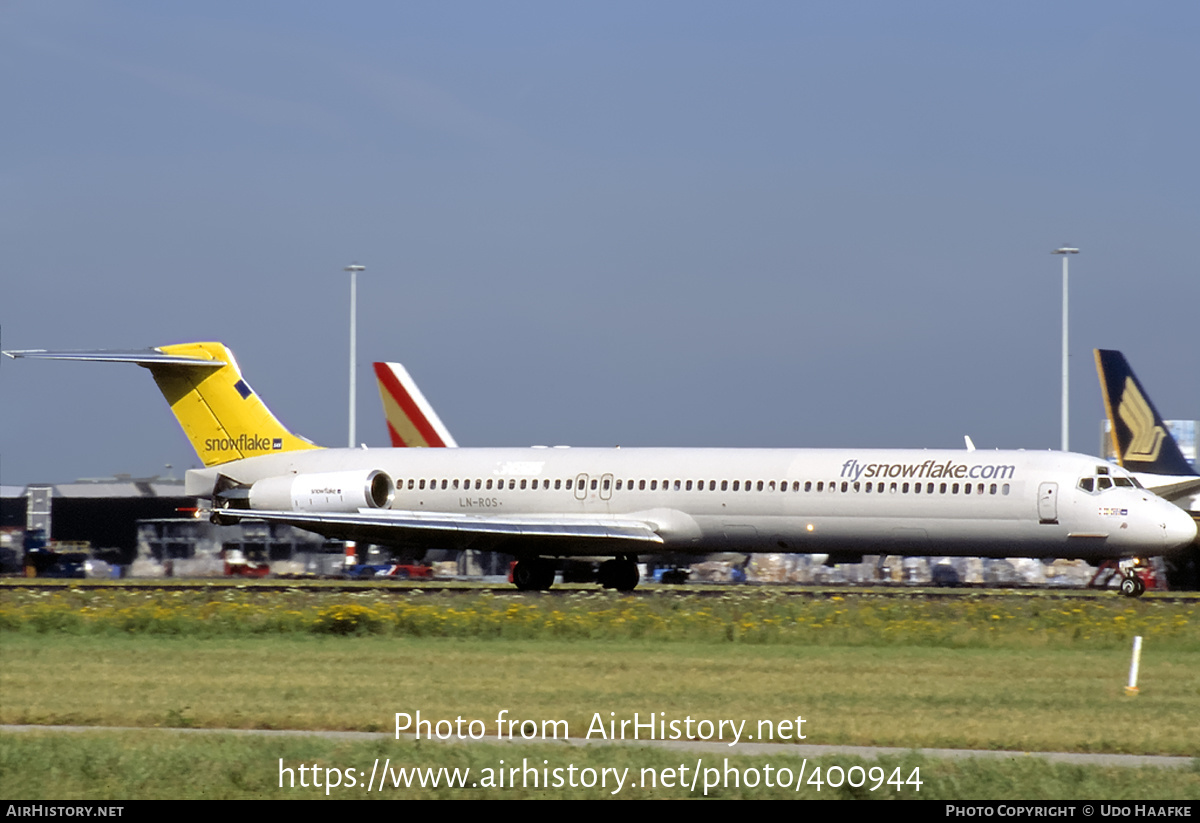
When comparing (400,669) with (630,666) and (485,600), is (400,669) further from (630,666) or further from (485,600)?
(485,600)

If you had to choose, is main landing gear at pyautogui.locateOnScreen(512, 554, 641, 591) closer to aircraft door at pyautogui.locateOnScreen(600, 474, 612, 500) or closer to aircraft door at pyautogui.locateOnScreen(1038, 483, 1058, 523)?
aircraft door at pyautogui.locateOnScreen(600, 474, 612, 500)

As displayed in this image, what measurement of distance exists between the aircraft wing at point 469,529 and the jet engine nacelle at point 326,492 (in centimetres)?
33

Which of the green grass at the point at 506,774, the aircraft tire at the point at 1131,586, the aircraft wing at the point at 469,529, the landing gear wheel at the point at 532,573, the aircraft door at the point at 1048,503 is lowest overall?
the landing gear wheel at the point at 532,573

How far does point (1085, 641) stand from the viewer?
2592 centimetres

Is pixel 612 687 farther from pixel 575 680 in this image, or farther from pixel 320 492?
pixel 320 492

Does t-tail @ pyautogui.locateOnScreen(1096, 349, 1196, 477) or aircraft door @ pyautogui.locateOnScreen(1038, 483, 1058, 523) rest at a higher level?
t-tail @ pyautogui.locateOnScreen(1096, 349, 1196, 477)

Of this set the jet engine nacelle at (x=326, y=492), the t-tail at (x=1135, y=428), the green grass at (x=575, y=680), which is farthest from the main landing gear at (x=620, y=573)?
the t-tail at (x=1135, y=428)

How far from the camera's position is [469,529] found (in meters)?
41.2

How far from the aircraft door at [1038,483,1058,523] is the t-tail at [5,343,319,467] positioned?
66.1ft

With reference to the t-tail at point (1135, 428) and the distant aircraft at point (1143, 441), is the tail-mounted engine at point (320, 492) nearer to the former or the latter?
the distant aircraft at point (1143, 441)

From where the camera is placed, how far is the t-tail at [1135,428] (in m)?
53.3

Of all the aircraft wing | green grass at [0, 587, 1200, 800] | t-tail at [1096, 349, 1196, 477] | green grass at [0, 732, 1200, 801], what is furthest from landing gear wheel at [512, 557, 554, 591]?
green grass at [0, 732, 1200, 801]

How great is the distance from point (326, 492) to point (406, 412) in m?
12.3

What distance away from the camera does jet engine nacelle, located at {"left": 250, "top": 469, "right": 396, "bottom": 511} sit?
4338 cm
